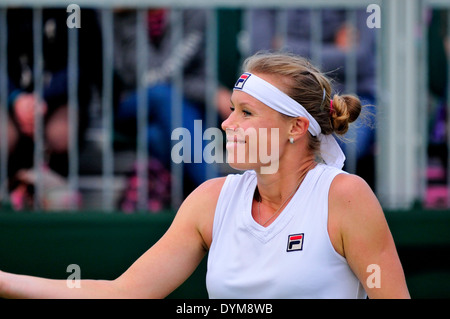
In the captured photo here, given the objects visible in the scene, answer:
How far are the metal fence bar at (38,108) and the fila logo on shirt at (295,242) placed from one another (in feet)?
7.97

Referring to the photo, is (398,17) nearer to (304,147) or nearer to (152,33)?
(152,33)

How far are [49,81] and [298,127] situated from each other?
2351 millimetres

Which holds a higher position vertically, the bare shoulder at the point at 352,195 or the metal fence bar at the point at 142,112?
the metal fence bar at the point at 142,112

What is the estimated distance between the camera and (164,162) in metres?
4.81

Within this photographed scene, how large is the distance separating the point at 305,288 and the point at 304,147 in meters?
0.52

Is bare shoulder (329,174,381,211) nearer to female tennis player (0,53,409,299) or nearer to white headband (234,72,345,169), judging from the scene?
female tennis player (0,53,409,299)

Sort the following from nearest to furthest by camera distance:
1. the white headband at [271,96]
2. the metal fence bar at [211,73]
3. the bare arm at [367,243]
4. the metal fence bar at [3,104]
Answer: the bare arm at [367,243] < the white headband at [271,96] < the metal fence bar at [3,104] < the metal fence bar at [211,73]

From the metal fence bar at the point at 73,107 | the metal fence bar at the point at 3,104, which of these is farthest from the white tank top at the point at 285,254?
the metal fence bar at the point at 3,104

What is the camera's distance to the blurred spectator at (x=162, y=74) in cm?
481

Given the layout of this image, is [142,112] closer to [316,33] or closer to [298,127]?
[316,33]

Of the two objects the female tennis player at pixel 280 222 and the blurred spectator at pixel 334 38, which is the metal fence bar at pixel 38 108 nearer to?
the blurred spectator at pixel 334 38

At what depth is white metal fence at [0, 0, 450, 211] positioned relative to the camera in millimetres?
4793

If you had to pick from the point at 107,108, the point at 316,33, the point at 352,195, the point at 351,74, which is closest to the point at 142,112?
the point at 107,108

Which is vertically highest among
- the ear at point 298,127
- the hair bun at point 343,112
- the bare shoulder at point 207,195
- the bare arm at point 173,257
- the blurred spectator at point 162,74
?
the blurred spectator at point 162,74
